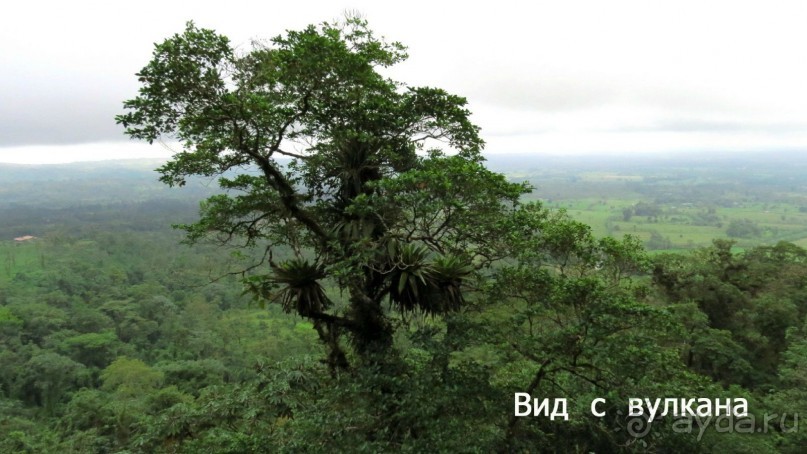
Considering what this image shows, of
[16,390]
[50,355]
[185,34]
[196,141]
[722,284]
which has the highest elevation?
[185,34]

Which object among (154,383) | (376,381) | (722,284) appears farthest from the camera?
(154,383)

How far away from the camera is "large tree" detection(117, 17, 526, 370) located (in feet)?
14.5

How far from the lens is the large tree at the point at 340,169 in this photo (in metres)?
4.42

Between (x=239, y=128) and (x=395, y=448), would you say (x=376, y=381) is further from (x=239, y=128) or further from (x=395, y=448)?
(x=239, y=128)

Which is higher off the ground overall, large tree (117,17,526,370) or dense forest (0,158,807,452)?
large tree (117,17,526,370)

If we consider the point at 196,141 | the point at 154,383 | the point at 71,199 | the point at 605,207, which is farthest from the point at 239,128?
the point at 71,199

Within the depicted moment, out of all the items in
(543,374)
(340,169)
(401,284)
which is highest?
(340,169)

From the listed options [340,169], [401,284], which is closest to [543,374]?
[401,284]

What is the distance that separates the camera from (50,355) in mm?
26328

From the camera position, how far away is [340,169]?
584 centimetres

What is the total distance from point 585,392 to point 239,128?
5.16 metres

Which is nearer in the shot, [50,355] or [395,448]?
[395,448]

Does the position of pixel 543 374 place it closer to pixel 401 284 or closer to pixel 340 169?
pixel 401 284

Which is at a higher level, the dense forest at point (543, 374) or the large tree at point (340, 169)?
the large tree at point (340, 169)
